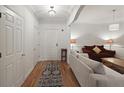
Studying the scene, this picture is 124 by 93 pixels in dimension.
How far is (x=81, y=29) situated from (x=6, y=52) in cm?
687

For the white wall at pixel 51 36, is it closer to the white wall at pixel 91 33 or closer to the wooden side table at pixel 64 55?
the wooden side table at pixel 64 55

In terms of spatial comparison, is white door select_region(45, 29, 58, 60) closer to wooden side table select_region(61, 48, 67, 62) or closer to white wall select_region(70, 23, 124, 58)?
wooden side table select_region(61, 48, 67, 62)

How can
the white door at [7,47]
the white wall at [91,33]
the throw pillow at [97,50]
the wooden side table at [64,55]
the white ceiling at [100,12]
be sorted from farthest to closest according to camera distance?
the wooden side table at [64,55] → the white wall at [91,33] → the throw pillow at [97,50] → the white ceiling at [100,12] → the white door at [7,47]

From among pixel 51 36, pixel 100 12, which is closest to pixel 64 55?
pixel 51 36

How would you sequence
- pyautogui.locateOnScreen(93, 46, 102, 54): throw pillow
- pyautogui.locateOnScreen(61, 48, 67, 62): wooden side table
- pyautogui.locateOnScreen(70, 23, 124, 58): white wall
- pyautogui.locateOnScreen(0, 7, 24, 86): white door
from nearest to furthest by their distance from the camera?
pyautogui.locateOnScreen(0, 7, 24, 86): white door
pyautogui.locateOnScreen(93, 46, 102, 54): throw pillow
pyautogui.locateOnScreen(70, 23, 124, 58): white wall
pyautogui.locateOnScreen(61, 48, 67, 62): wooden side table

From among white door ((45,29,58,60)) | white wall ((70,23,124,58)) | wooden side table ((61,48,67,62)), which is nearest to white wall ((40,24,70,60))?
white door ((45,29,58,60))

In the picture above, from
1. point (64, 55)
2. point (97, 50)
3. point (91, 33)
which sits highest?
point (91, 33)

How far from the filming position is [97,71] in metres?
2.96

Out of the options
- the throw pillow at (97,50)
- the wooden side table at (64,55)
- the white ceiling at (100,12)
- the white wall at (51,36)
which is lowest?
the wooden side table at (64,55)

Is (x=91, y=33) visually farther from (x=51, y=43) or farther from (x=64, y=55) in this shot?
(x=51, y=43)

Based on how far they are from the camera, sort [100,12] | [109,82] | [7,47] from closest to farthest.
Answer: [109,82], [7,47], [100,12]

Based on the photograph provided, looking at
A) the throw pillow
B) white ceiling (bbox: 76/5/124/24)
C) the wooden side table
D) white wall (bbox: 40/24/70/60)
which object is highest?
white ceiling (bbox: 76/5/124/24)

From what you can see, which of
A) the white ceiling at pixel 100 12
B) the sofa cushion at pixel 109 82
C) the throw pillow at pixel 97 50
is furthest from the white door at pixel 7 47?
the throw pillow at pixel 97 50

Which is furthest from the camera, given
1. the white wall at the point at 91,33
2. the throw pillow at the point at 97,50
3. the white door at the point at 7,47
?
the white wall at the point at 91,33
